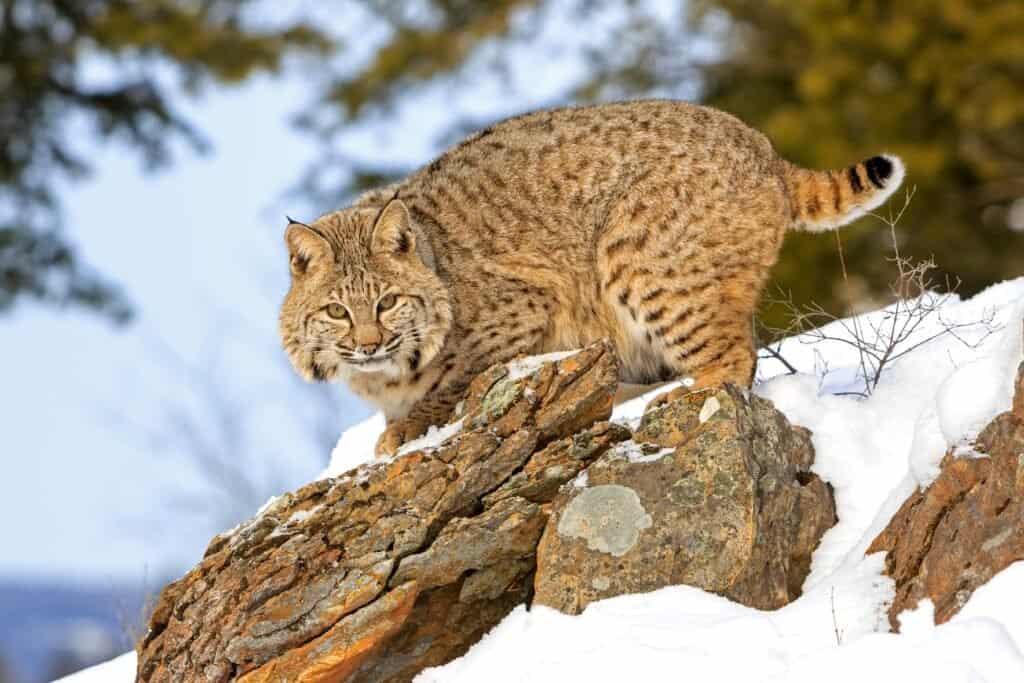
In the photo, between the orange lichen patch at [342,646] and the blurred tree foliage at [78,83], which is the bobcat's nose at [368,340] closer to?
the orange lichen patch at [342,646]

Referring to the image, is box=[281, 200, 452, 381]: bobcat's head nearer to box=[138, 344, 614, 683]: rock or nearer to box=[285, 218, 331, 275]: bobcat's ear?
box=[285, 218, 331, 275]: bobcat's ear

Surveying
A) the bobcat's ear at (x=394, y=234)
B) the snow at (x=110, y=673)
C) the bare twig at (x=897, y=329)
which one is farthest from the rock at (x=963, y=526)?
the snow at (x=110, y=673)

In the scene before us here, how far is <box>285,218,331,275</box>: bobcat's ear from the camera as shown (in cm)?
521

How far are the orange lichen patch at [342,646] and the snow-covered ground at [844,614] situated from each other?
0.78 ft

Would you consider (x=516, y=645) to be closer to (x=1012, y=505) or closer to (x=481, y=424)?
(x=481, y=424)

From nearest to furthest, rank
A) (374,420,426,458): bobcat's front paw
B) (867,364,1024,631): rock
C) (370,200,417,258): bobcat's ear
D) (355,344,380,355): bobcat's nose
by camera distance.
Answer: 1. (867,364,1024,631): rock
2. (355,344,380,355): bobcat's nose
3. (370,200,417,258): bobcat's ear
4. (374,420,426,458): bobcat's front paw

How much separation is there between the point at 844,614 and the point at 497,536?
1146mm

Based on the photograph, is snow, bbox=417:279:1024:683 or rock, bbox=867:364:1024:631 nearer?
snow, bbox=417:279:1024:683

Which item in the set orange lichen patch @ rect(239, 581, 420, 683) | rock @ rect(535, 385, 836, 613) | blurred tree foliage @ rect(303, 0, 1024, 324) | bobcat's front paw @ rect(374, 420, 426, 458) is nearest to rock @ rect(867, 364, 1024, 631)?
rock @ rect(535, 385, 836, 613)

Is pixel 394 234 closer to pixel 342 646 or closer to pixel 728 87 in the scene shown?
pixel 342 646

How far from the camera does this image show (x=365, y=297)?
202 inches

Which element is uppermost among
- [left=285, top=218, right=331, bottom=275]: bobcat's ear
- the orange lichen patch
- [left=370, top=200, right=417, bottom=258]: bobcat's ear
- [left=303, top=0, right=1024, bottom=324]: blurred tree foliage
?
[left=303, top=0, right=1024, bottom=324]: blurred tree foliage

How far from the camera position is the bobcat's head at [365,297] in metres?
5.14

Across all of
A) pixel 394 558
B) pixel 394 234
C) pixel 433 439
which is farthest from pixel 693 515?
pixel 394 234
